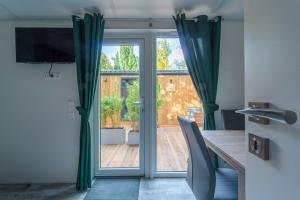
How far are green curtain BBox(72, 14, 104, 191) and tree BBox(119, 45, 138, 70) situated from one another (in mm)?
432

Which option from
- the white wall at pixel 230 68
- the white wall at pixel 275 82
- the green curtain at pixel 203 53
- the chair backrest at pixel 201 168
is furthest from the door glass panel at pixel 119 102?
the white wall at pixel 275 82

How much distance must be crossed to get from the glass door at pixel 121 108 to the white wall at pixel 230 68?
106cm

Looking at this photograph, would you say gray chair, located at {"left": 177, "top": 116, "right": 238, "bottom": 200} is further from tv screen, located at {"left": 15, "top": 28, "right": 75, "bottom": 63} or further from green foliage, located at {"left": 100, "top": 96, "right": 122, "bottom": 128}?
tv screen, located at {"left": 15, "top": 28, "right": 75, "bottom": 63}

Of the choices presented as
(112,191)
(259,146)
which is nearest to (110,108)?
(112,191)

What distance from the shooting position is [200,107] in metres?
3.39

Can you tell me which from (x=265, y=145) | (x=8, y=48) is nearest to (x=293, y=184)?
(x=265, y=145)

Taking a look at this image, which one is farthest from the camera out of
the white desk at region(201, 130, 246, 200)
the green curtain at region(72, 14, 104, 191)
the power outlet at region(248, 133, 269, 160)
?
the green curtain at region(72, 14, 104, 191)

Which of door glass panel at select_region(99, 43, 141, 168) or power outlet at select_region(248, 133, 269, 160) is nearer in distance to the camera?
power outlet at select_region(248, 133, 269, 160)

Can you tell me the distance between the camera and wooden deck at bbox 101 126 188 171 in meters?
3.42

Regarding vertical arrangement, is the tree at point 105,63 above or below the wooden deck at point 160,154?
above

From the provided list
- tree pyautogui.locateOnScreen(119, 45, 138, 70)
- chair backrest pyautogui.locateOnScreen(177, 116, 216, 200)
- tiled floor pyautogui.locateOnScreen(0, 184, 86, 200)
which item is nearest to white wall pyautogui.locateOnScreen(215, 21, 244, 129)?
tree pyautogui.locateOnScreen(119, 45, 138, 70)

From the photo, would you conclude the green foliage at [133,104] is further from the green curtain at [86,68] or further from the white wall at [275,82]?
the white wall at [275,82]

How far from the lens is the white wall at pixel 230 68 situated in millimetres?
3227

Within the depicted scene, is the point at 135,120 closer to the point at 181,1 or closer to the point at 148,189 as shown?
the point at 148,189
